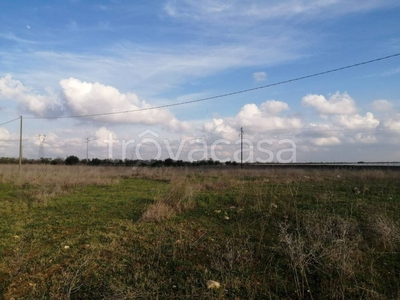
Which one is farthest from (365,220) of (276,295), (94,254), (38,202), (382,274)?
(38,202)

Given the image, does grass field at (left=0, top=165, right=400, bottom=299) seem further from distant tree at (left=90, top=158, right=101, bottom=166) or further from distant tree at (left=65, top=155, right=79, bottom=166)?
distant tree at (left=65, top=155, right=79, bottom=166)

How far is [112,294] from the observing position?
12.1ft

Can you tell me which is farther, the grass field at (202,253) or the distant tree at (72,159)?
the distant tree at (72,159)

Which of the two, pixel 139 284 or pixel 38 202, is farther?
pixel 38 202

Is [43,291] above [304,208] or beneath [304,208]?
beneath

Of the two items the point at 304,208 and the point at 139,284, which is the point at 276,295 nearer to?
the point at 139,284

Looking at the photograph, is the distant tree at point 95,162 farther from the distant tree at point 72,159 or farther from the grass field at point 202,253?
the grass field at point 202,253

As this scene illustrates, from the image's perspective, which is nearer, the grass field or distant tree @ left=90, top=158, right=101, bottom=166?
the grass field

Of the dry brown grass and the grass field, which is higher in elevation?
the dry brown grass

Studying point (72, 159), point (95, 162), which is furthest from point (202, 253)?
point (72, 159)

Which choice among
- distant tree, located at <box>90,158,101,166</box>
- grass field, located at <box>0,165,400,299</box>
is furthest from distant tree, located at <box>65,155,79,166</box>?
grass field, located at <box>0,165,400,299</box>

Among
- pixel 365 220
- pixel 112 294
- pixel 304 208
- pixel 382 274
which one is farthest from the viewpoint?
pixel 304 208

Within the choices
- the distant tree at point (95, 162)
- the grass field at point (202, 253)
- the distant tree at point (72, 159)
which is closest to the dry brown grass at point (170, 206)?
the grass field at point (202, 253)

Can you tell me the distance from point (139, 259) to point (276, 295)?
211 centimetres
